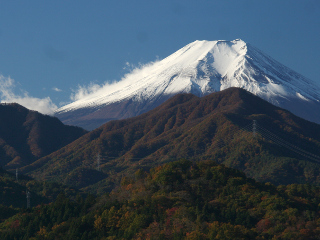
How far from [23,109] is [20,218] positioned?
135 meters

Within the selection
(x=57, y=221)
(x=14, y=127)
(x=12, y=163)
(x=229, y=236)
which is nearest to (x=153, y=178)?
(x=57, y=221)

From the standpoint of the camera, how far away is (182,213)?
50781mm

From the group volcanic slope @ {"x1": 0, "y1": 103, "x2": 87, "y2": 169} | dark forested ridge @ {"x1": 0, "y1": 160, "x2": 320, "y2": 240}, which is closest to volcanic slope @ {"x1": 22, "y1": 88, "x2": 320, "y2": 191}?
volcanic slope @ {"x1": 0, "y1": 103, "x2": 87, "y2": 169}

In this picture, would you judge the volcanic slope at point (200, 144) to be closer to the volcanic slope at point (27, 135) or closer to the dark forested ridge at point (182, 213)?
the volcanic slope at point (27, 135)

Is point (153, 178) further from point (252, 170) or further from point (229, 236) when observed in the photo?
point (252, 170)

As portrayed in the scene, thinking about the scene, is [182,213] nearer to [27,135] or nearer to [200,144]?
[200,144]

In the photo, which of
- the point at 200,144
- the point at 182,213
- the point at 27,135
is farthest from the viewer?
the point at 27,135

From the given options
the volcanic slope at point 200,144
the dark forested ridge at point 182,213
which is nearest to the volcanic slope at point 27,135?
the volcanic slope at point 200,144

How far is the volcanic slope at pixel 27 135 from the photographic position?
160m

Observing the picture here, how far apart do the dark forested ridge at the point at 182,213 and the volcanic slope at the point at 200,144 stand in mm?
42716

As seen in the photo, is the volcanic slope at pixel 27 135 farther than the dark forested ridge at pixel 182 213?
Yes

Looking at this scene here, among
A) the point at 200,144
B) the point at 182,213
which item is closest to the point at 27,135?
the point at 200,144

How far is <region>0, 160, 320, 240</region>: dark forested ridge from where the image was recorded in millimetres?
47594

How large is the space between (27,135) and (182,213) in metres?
132
